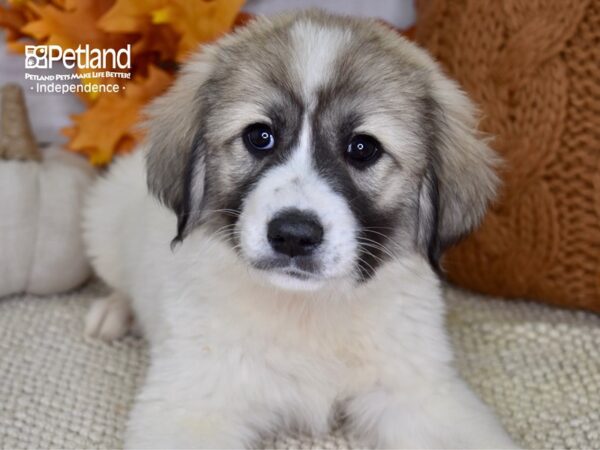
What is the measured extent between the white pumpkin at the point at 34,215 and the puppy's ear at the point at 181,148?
72cm

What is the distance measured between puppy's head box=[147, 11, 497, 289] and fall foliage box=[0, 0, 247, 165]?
29.4 inches

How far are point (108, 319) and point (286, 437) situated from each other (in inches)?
28.4

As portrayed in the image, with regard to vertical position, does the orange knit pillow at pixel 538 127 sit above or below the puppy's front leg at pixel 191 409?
above

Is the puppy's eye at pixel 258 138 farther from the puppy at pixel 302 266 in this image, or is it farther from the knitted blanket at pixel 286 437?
the knitted blanket at pixel 286 437

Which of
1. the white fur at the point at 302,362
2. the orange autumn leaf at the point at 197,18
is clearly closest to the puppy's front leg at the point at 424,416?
the white fur at the point at 302,362

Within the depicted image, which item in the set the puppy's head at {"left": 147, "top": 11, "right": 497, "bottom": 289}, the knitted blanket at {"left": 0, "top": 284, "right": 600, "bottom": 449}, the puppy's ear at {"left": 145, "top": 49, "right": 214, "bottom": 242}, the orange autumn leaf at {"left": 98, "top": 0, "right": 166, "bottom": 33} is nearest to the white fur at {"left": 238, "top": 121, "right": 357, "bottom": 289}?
the puppy's head at {"left": 147, "top": 11, "right": 497, "bottom": 289}

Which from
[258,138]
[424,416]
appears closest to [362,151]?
[258,138]

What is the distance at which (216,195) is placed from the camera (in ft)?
6.03

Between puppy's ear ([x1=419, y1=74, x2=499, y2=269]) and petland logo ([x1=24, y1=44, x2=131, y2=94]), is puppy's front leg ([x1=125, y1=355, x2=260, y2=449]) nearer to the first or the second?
puppy's ear ([x1=419, y1=74, x2=499, y2=269])

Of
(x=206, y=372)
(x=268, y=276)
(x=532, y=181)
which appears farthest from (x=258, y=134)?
(x=532, y=181)

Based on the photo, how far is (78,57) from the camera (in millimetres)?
2783

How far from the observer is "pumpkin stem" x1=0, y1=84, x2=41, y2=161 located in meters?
2.58

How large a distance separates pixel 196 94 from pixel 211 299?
0.48 meters

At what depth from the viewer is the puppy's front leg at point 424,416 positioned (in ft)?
6.08
